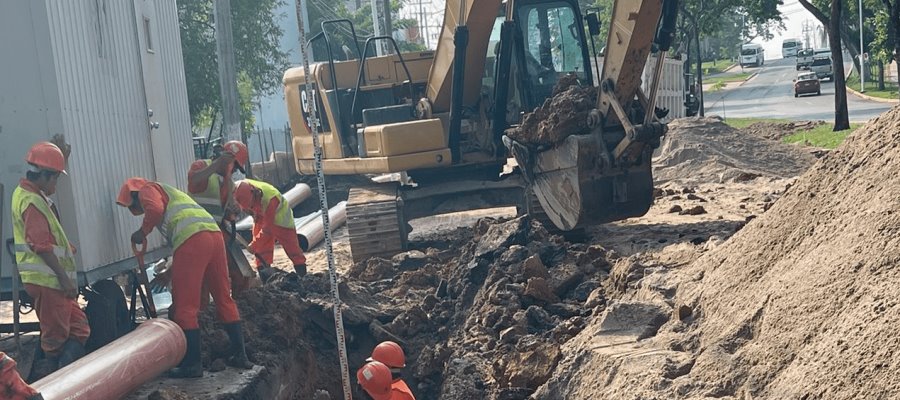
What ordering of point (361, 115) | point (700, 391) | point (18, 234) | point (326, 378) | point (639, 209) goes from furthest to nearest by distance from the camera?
point (361, 115)
point (639, 209)
point (326, 378)
point (18, 234)
point (700, 391)

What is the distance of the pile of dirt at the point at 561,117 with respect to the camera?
1127 cm

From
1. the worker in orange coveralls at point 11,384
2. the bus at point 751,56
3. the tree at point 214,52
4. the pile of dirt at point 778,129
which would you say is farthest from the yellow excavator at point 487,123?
the bus at point 751,56

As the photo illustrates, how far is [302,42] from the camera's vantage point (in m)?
7.80

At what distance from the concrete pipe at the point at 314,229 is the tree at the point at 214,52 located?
7.85 meters

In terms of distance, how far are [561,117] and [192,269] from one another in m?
4.32

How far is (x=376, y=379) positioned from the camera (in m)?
6.69

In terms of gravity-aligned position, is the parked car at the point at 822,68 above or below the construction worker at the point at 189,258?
below

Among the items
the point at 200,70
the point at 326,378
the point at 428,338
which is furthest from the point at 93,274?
the point at 200,70

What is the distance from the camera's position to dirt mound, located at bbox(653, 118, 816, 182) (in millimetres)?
19516

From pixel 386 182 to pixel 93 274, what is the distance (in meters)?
5.62

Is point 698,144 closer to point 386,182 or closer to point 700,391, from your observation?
point 386,182

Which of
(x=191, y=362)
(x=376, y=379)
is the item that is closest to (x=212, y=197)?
(x=191, y=362)

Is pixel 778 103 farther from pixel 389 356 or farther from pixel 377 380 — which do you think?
pixel 377 380

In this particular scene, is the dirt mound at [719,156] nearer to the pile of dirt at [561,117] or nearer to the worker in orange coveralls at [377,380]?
the pile of dirt at [561,117]
